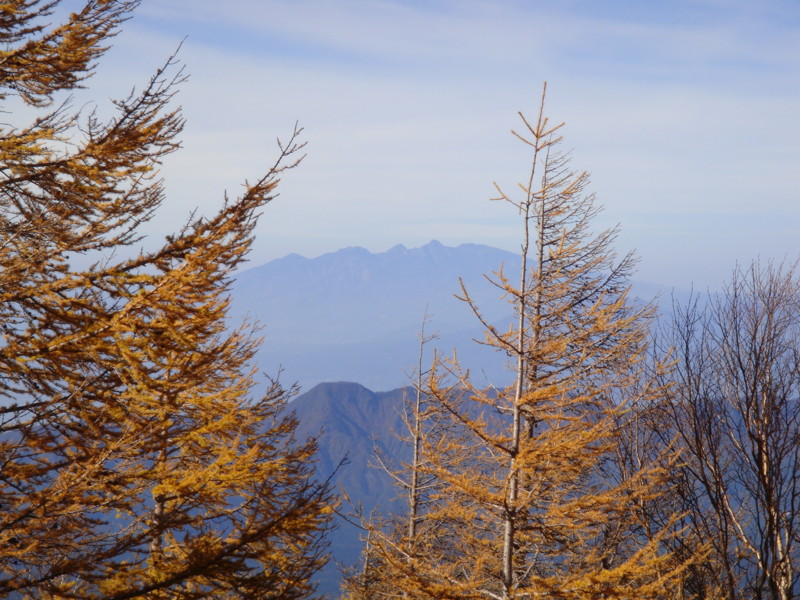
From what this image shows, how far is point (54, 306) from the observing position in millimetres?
5309

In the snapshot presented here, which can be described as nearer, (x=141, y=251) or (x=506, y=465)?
(x=141, y=251)

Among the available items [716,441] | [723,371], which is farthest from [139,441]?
[723,371]

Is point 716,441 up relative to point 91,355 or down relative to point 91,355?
down

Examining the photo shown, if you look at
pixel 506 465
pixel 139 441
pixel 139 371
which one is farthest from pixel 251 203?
pixel 506 465

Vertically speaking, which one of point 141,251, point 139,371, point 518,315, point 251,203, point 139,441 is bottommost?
point 139,441

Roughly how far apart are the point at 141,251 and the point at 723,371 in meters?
7.21

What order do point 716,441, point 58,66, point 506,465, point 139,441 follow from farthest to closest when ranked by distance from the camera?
point 506,465, point 716,441, point 58,66, point 139,441

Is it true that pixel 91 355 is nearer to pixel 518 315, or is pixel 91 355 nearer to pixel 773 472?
pixel 518 315

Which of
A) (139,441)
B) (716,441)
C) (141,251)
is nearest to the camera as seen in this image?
(139,441)

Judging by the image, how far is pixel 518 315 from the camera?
7.88 m

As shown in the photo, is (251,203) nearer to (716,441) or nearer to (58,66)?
(58,66)

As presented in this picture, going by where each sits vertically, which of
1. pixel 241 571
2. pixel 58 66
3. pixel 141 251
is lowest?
pixel 241 571

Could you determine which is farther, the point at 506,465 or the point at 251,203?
the point at 506,465

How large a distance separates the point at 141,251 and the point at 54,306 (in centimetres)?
88
